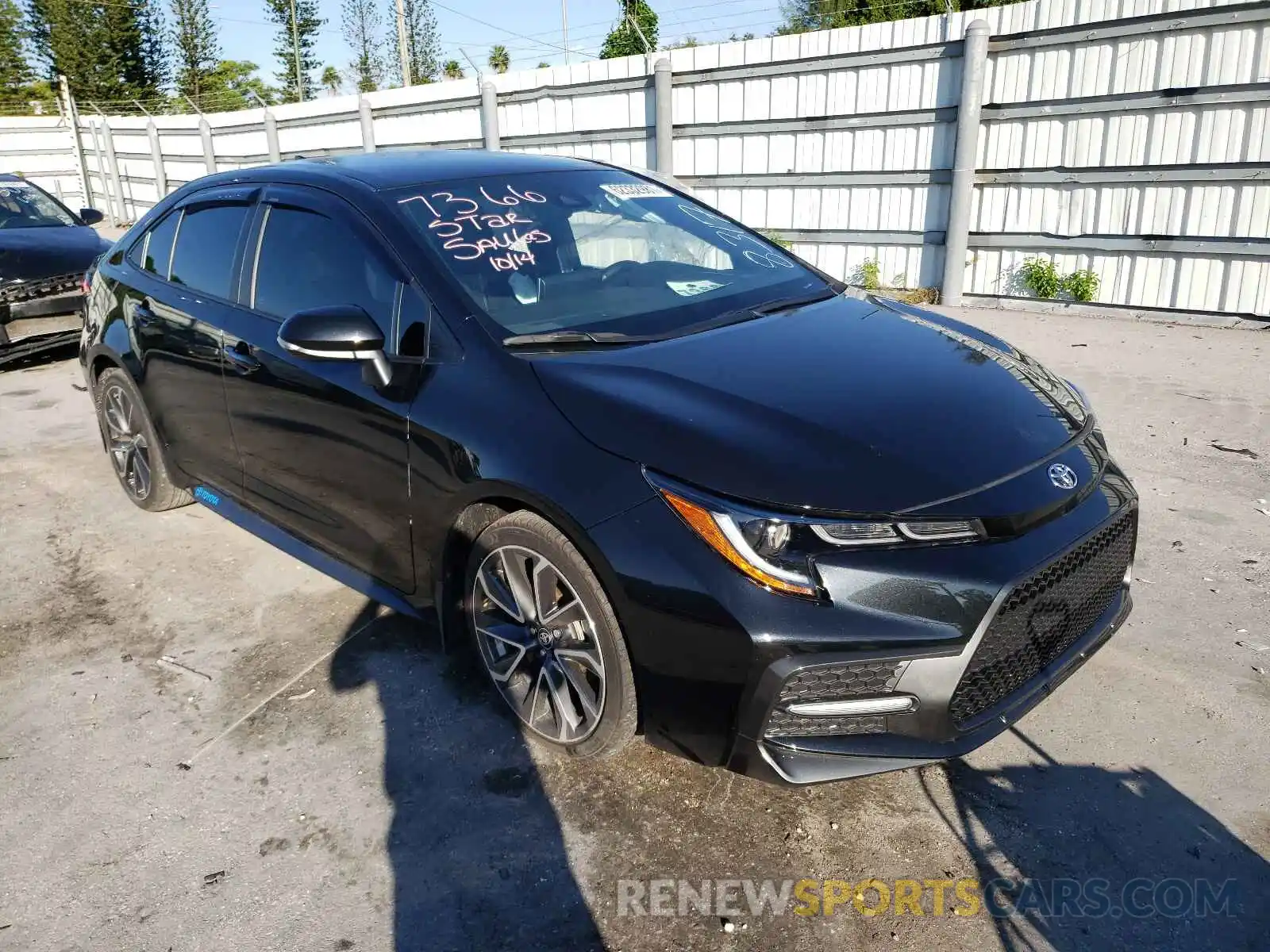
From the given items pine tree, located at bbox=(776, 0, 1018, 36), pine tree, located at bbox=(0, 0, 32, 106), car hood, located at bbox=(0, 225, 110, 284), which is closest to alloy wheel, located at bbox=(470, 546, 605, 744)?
car hood, located at bbox=(0, 225, 110, 284)

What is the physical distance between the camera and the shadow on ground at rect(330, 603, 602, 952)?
227 centimetres

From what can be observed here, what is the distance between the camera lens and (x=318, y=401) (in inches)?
130

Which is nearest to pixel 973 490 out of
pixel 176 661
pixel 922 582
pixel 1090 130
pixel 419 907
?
pixel 922 582

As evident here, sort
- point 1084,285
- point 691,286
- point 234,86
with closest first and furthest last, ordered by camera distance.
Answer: point 691,286
point 1084,285
point 234,86

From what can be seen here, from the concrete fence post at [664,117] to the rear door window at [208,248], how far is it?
7797 mm

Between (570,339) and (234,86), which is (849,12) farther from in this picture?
(234,86)

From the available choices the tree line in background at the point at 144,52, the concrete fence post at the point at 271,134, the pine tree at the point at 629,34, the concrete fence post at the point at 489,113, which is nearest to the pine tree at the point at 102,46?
the tree line in background at the point at 144,52

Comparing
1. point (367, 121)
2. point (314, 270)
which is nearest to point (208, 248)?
point (314, 270)

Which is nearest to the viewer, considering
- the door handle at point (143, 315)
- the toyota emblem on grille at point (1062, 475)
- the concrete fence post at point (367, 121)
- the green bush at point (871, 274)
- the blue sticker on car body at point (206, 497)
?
the toyota emblem on grille at point (1062, 475)

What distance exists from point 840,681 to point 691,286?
5.52 feet

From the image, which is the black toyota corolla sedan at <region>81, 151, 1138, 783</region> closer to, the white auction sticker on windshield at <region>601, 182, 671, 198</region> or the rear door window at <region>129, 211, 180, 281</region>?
the white auction sticker on windshield at <region>601, 182, 671, 198</region>

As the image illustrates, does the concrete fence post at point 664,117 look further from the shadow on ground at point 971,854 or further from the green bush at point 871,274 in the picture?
the shadow on ground at point 971,854

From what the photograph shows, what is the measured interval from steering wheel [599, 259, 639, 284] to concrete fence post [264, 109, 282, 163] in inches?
663

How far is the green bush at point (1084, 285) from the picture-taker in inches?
346
